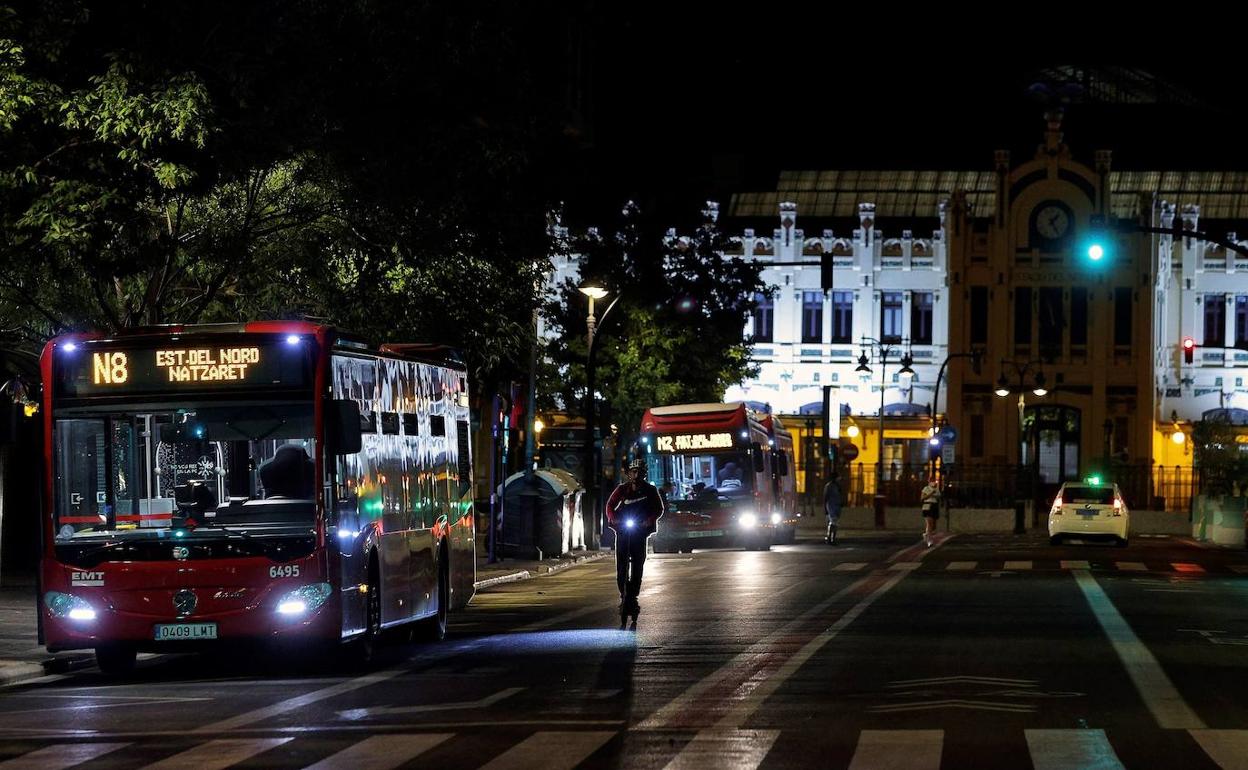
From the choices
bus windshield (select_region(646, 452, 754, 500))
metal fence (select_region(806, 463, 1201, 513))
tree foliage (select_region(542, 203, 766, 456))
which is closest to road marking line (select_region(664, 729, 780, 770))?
bus windshield (select_region(646, 452, 754, 500))

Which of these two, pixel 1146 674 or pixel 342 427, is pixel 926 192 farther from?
pixel 342 427

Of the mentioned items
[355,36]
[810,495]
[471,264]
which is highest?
[355,36]

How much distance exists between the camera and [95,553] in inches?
694

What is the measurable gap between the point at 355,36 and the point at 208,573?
970 centimetres

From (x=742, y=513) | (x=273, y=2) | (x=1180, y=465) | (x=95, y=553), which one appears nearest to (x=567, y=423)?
(x=1180, y=465)

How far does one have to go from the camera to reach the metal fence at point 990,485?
2886 inches

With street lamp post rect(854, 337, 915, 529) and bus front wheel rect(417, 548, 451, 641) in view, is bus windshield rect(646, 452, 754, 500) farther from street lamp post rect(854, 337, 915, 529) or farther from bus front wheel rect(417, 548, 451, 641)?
bus front wheel rect(417, 548, 451, 641)

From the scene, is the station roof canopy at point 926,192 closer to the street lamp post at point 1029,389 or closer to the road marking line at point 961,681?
the street lamp post at point 1029,389

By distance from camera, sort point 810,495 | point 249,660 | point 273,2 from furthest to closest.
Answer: point 810,495, point 273,2, point 249,660

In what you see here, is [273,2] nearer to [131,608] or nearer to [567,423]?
[131,608]

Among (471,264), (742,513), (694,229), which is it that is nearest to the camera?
(471,264)

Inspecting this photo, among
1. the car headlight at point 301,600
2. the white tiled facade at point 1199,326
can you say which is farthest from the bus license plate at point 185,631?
the white tiled facade at point 1199,326

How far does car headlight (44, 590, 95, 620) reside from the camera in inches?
694

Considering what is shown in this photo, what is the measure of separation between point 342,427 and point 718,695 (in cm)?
418
